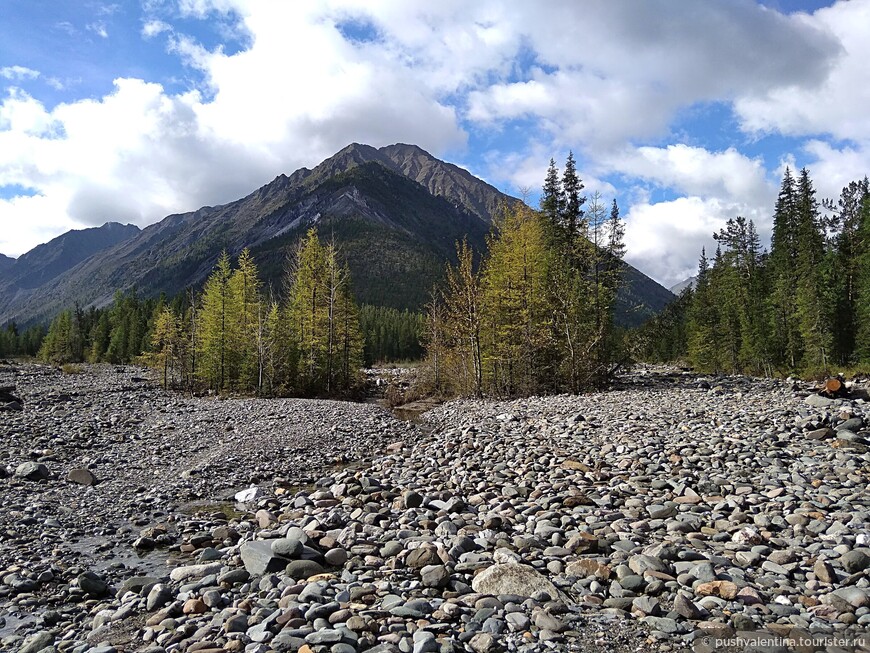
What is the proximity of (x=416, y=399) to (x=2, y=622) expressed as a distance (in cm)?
2829

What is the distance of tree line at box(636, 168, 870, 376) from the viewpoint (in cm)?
4047

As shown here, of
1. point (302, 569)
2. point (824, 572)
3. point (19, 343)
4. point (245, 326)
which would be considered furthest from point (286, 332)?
point (19, 343)

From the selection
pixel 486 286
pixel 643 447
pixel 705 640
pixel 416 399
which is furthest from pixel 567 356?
pixel 705 640

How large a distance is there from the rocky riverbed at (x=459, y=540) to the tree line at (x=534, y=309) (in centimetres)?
1097

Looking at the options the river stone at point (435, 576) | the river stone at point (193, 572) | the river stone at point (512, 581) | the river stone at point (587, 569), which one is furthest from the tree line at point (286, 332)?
the river stone at point (587, 569)

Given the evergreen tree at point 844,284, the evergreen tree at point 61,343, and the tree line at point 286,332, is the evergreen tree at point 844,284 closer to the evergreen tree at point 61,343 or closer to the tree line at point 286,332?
the tree line at point 286,332

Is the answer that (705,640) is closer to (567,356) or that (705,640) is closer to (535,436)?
(535,436)

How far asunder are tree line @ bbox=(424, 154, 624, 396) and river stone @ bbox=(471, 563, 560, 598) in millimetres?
20906

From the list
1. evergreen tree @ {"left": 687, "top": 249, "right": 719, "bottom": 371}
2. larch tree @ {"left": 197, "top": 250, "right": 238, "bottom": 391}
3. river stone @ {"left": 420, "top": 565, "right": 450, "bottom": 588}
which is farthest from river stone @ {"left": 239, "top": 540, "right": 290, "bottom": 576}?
evergreen tree @ {"left": 687, "top": 249, "right": 719, "bottom": 371}

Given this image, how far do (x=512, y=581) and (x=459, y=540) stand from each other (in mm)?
1464

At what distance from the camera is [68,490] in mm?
11188

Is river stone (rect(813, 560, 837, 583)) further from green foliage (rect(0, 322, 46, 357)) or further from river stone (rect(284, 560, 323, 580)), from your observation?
green foliage (rect(0, 322, 46, 357))

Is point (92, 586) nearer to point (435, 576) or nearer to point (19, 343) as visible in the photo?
point (435, 576)

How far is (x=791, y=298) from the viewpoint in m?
46.2
